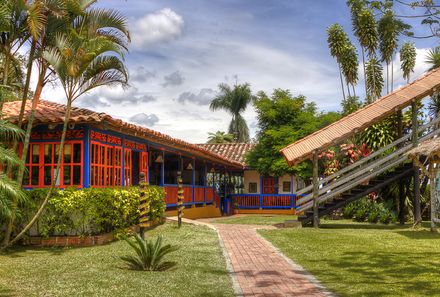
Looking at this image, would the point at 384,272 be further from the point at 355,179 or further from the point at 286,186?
the point at 286,186

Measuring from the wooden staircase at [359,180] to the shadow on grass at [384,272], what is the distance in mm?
6524

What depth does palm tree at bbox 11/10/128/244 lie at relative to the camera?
10.9 metres

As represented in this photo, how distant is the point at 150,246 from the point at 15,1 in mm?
5889

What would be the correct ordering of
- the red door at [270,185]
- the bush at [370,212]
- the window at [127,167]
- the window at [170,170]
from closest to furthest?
1. the window at [127,167]
2. the bush at [370,212]
3. the window at [170,170]
4. the red door at [270,185]

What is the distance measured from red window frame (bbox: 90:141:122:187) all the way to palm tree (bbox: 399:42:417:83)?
2552cm

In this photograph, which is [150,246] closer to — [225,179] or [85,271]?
[85,271]

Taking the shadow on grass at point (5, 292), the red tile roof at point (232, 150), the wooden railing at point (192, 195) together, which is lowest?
the shadow on grass at point (5, 292)

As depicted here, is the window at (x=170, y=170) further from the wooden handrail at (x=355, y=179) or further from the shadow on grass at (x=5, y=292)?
the shadow on grass at (x=5, y=292)

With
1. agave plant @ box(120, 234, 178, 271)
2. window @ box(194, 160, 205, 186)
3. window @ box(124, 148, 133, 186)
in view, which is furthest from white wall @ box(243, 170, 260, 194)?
agave plant @ box(120, 234, 178, 271)

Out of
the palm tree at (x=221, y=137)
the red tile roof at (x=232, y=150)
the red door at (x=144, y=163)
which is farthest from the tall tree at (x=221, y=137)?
the red door at (x=144, y=163)

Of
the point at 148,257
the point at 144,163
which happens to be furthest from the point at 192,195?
the point at 148,257

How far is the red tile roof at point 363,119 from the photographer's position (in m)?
17.1

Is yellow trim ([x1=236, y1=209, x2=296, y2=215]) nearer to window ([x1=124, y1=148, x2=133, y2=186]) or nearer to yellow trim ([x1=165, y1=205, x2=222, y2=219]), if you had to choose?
yellow trim ([x1=165, y1=205, x2=222, y2=219])

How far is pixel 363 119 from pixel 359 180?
2100 millimetres
